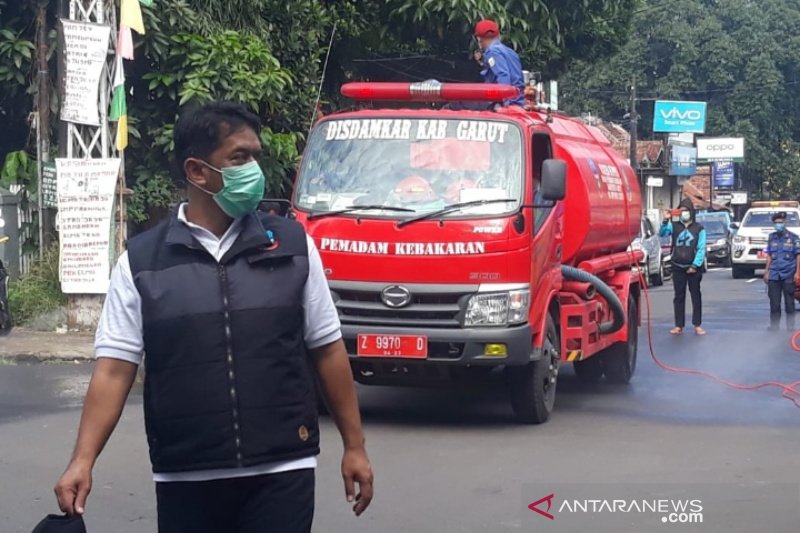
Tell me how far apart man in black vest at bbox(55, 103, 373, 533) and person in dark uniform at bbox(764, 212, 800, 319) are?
14.3m

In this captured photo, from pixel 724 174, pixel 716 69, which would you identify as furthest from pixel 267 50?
pixel 724 174

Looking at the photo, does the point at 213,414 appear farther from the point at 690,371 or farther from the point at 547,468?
the point at 690,371

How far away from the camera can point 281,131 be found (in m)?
16.7

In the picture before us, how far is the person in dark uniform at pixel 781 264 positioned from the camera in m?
16.9

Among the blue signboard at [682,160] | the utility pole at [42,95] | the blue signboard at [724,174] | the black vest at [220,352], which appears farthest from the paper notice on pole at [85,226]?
the blue signboard at [724,174]

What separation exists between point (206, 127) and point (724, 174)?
6141 centimetres

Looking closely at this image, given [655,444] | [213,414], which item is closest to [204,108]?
[213,414]

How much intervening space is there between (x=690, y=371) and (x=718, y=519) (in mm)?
6164

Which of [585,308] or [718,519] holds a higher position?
[585,308]

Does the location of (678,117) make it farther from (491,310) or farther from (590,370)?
(491,310)

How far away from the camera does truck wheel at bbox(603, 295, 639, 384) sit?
452 inches

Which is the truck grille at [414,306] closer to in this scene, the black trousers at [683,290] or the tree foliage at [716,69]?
the black trousers at [683,290]

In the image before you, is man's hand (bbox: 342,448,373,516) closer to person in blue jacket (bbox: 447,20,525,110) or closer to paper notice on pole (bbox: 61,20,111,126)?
person in blue jacket (bbox: 447,20,525,110)

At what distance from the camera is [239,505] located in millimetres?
3340
